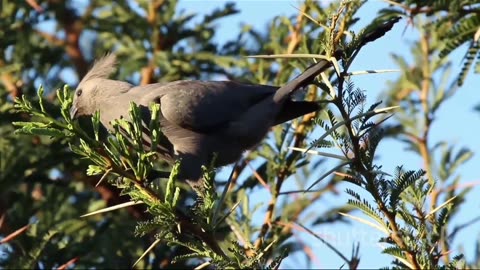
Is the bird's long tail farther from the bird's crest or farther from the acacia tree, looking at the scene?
the bird's crest

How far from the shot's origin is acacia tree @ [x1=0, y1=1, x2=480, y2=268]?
8.77 feet

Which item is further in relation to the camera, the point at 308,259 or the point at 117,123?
the point at 308,259

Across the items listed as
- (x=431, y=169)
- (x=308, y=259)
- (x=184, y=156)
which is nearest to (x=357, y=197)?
(x=184, y=156)

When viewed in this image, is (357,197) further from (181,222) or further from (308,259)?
(308,259)

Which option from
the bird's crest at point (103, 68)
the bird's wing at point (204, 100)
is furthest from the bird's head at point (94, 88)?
the bird's wing at point (204, 100)

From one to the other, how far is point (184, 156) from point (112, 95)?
79 centimetres

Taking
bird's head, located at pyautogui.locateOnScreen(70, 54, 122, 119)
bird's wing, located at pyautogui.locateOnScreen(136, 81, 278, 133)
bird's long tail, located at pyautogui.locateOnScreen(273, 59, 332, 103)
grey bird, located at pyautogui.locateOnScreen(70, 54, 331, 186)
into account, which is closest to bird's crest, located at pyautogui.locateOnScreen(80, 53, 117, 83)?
bird's head, located at pyautogui.locateOnScreen(70, 54, 122, 119)

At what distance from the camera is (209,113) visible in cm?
458

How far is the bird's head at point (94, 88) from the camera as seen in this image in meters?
Answer: 4.95

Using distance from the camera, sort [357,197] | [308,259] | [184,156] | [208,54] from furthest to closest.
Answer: [208,54]
[308,259]
[184,156]
[357,197]

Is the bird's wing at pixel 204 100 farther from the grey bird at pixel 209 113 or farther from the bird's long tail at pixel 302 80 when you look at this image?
the bird's long tail at pixel 302 80

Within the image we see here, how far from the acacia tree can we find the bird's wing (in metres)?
0.28

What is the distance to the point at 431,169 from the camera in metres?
4.59

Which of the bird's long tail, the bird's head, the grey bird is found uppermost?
the bird's long tail
